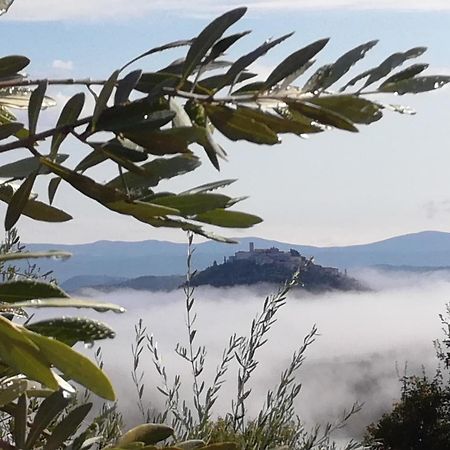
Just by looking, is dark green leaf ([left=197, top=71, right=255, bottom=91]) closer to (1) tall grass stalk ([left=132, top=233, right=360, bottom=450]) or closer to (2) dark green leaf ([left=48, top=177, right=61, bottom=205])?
(2) dark green leaf ([left=48, top=177, right=61, bottom=205])

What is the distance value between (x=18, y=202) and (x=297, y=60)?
181mm

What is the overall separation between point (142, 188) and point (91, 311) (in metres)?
0.08

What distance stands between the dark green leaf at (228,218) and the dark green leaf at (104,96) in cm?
9

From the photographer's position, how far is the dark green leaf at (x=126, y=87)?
485mm

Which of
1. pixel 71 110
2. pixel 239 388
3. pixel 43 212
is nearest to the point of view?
pixel 71 110

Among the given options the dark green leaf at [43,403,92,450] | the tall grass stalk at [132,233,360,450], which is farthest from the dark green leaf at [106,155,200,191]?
the tall grass stalk at [132,233,360,450]

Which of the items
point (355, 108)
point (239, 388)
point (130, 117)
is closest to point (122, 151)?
point (130, 117)

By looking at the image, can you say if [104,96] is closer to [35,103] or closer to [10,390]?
[35,103]

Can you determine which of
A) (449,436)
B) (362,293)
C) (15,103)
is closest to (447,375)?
(449,436)

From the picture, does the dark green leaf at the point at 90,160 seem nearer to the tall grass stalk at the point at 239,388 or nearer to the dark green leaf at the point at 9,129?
the dark green leaf at the point at 9,129

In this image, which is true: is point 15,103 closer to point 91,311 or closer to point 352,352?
point 91,311

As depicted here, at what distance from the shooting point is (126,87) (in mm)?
487

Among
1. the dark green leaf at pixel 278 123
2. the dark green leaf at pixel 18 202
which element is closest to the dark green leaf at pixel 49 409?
the dark green leaf at pixel 18 202

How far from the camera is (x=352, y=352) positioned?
30328 millimetres
